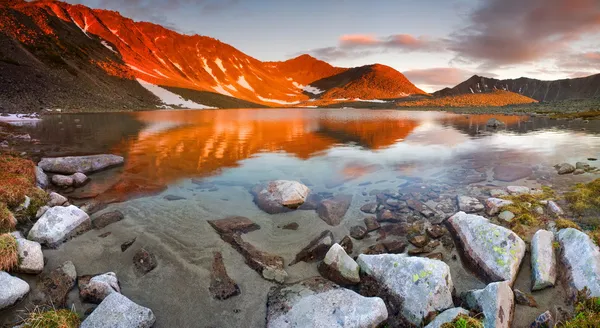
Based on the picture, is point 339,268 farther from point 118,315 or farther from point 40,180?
point 40,180

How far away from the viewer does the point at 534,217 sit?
11016 millimetres

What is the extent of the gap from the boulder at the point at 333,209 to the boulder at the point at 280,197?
1.12 meters

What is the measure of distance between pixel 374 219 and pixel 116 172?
17302 millimetres

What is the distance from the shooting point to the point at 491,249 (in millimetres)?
8539

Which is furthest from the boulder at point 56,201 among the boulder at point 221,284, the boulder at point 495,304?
the boulder at point 495,304

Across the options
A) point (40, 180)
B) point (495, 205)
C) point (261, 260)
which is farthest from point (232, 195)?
point (495, 205)

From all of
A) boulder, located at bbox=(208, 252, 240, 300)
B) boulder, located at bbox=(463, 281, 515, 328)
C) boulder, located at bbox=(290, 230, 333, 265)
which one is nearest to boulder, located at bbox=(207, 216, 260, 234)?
boulder, located at bbox=(208, 252, 240, 300)

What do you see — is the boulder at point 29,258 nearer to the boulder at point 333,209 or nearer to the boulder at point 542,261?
the boulder at point 333,209

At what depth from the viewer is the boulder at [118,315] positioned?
6234 mm

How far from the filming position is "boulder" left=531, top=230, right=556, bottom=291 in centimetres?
749

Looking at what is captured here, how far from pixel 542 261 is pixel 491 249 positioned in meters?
1.16

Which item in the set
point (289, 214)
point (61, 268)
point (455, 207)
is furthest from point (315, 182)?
point (61, 268)

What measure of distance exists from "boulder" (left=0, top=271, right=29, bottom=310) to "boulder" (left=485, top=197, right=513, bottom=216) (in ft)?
49.1

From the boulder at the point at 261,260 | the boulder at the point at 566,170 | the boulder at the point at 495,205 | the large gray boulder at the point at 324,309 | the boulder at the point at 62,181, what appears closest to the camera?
the large gray boulder at the point at 324,309
